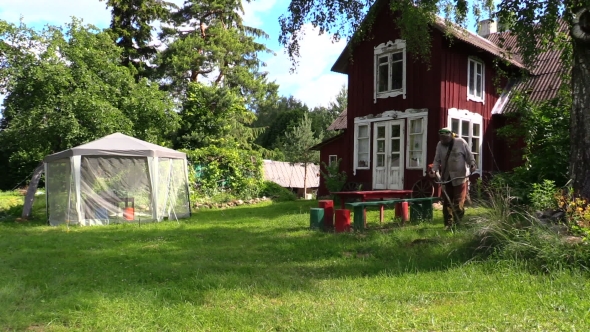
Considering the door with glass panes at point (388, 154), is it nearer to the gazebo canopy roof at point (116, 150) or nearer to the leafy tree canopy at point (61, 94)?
the gazebo canopy roof at point (116, 150)

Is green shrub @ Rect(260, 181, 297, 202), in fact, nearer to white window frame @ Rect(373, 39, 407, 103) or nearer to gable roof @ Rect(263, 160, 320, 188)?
white window frame @ Rect(373, 39, 407, 103)

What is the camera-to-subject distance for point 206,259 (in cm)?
609

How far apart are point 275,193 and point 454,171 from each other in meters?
12.3

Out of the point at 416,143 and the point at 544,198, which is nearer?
the point at 544,198

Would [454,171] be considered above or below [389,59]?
below

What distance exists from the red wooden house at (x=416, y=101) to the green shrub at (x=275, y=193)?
3915mm

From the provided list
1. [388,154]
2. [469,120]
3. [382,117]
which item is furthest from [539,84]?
[388,154]

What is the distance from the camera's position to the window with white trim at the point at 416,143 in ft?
44.4

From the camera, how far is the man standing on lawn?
24.2 ft

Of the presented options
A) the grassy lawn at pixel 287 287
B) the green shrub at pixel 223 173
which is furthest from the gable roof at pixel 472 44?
the grassy lawn at pixel 287 287

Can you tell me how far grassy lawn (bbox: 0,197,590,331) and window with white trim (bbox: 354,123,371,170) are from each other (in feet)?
24.7

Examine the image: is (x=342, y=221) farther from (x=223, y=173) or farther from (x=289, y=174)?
(x=289, y=174)

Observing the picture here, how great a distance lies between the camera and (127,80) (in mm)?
17766

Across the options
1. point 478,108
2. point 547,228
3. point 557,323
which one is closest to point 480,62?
point 478,108
